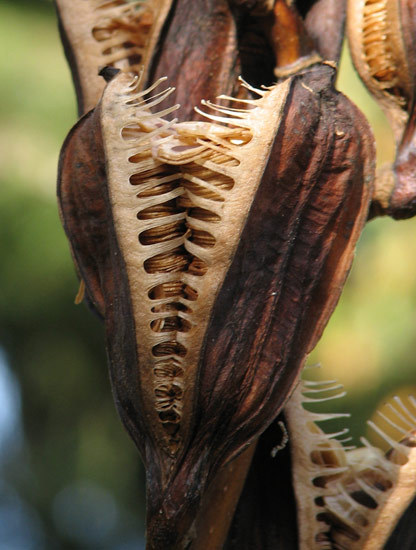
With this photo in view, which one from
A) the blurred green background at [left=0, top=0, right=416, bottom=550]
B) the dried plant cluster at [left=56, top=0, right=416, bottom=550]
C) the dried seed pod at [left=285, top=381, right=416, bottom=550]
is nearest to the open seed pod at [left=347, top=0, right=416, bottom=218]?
the dried plant cluster at [left=56, top=0, right=416, bottom=550]

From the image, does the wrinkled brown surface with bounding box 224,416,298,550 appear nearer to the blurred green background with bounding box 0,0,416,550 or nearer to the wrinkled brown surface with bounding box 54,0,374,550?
the wrinkled brown surface with bounding box 54,0,374,550

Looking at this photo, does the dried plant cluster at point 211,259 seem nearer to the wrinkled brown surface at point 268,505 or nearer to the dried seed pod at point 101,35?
the wrinkled brown surface at point 268,505

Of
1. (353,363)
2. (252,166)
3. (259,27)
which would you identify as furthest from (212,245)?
(353,363)

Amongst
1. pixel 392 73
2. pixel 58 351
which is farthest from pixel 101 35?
pixel 58 351

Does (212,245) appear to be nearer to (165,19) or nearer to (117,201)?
(117,201)

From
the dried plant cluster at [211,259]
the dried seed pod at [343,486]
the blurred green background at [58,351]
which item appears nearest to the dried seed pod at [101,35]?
the dried plant cluster at [211,259]

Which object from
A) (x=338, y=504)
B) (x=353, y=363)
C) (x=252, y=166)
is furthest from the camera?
(x=353, y=363)

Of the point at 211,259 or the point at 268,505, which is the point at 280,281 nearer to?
the point at 211,259
